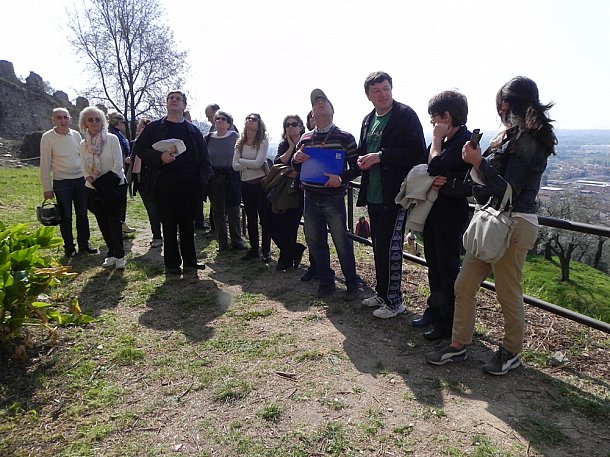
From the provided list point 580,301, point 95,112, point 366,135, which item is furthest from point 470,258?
point 580,301

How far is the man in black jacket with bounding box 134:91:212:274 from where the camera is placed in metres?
4.76

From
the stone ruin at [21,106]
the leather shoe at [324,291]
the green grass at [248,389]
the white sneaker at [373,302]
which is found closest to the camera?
the green grass at [248,389]

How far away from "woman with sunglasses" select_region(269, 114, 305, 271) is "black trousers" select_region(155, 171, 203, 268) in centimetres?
91

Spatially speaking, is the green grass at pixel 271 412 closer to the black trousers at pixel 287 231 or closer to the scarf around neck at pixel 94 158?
the black trousers at pixel 287 231

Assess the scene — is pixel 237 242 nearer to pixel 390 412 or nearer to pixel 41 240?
pixel 41 240

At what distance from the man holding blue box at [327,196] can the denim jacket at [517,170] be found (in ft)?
4.95

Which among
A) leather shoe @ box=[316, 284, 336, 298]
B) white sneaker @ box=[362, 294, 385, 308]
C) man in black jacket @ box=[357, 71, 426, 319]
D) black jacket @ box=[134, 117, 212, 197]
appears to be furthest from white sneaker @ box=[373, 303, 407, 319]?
black jacket @ box=[134, 117, 212, 197]

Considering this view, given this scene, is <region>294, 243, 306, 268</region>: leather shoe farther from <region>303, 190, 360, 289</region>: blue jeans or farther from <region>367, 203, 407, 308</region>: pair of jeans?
<region>367, 203, 407, 308</region>: pair of jeans

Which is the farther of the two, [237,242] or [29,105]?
[29,105]

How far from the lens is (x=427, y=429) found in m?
2.29

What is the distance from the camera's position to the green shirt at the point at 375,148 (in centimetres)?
351

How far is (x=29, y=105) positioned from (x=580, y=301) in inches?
1312

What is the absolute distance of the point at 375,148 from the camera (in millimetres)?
3574

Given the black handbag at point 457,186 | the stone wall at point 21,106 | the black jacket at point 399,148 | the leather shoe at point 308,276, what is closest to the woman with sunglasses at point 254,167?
the leather shoe at point 308,276
